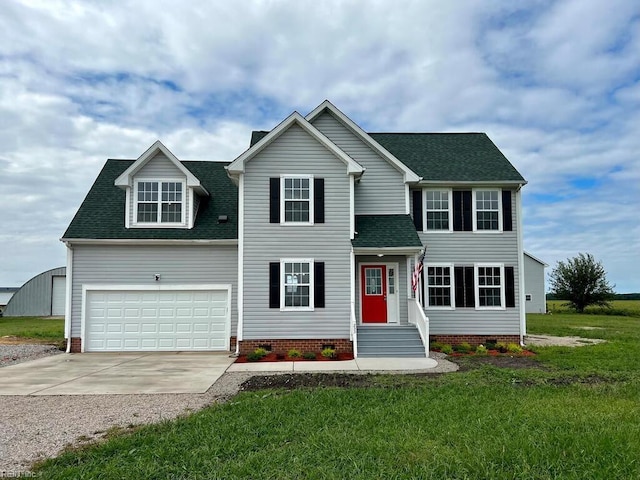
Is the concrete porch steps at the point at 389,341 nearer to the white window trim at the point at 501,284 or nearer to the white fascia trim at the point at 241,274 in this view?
the white window trim at the point at 501,284

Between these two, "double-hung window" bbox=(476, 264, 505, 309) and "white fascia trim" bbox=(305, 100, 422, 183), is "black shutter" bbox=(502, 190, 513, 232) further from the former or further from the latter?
"white fascia trim" bbox=(305, 100, 422, 183)

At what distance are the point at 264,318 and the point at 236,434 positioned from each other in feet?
27.2

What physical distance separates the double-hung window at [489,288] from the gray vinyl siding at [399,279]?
2708 millimetres

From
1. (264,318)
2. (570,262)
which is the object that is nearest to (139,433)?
(264,318)

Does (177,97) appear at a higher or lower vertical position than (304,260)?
higher

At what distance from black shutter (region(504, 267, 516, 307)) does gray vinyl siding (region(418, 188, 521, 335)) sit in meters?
0.11

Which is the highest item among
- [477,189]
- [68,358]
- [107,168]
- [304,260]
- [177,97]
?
[177,97]

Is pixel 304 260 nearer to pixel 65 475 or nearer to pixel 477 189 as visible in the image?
pixel 477 189

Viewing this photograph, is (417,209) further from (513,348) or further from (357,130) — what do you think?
(513,348)

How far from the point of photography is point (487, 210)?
16.9 m

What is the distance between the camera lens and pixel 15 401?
346 inches

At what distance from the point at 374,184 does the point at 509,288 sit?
585 cm

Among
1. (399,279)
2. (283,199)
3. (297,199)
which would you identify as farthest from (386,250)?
(283,199)

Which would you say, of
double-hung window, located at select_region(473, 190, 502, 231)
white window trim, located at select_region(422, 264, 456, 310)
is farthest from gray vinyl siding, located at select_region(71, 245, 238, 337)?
double-hung window, located at select_region(473, 190, 502, 231)
